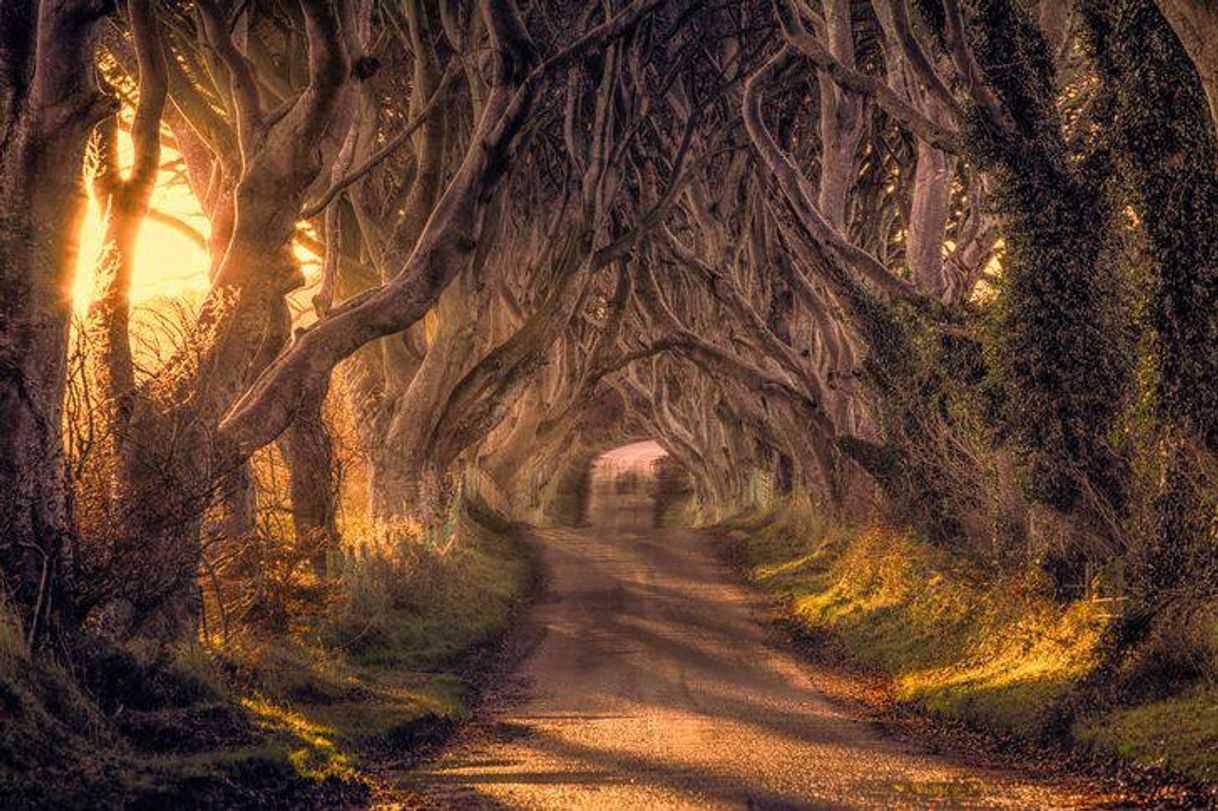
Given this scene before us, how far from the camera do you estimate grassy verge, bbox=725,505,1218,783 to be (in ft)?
29.8

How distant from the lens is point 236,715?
8805 mm

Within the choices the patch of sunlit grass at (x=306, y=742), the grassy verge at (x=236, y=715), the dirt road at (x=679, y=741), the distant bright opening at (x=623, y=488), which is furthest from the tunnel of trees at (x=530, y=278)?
the distant bright opening at (x=623, y=488)

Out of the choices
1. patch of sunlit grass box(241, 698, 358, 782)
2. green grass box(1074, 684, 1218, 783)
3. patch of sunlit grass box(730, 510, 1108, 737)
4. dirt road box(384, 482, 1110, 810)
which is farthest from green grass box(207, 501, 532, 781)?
green grass box(1074, 684, 1218, 783)

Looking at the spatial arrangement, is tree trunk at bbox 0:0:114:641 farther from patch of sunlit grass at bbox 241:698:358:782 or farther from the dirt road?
the dirt road

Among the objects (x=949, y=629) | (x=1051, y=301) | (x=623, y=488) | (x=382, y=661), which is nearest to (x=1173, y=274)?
(x=1051, y=301)

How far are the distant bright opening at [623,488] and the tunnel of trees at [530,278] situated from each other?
2734cm

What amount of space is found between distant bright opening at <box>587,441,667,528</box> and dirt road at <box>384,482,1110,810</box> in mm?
33031

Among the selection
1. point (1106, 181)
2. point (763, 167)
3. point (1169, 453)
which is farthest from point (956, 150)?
point (763, 167)

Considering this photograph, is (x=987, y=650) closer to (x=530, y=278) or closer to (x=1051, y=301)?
(x=1051, y=301)

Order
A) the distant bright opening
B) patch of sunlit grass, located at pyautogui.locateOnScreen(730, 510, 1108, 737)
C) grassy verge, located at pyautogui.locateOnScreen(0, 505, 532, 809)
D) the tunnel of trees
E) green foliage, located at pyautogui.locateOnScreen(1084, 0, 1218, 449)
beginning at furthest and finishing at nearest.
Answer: the distant bright opening < patch of sunlit grass, located at pyautogui.locateOnScreen(730, 510, 1108, 737) < green foliage, located at pyautogui.locateOnScreen(1084, 0, 1218, 449) < the tunnel of trees < grassy verge, located at pyautogui.locateOnScreen(0, 505, 532, 809)

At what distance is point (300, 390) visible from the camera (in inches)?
476

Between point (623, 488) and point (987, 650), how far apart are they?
169 ft

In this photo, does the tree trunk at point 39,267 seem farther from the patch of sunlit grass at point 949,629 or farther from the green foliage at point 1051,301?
the green foliage at point 1051,301

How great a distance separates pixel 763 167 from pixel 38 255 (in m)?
18.3
